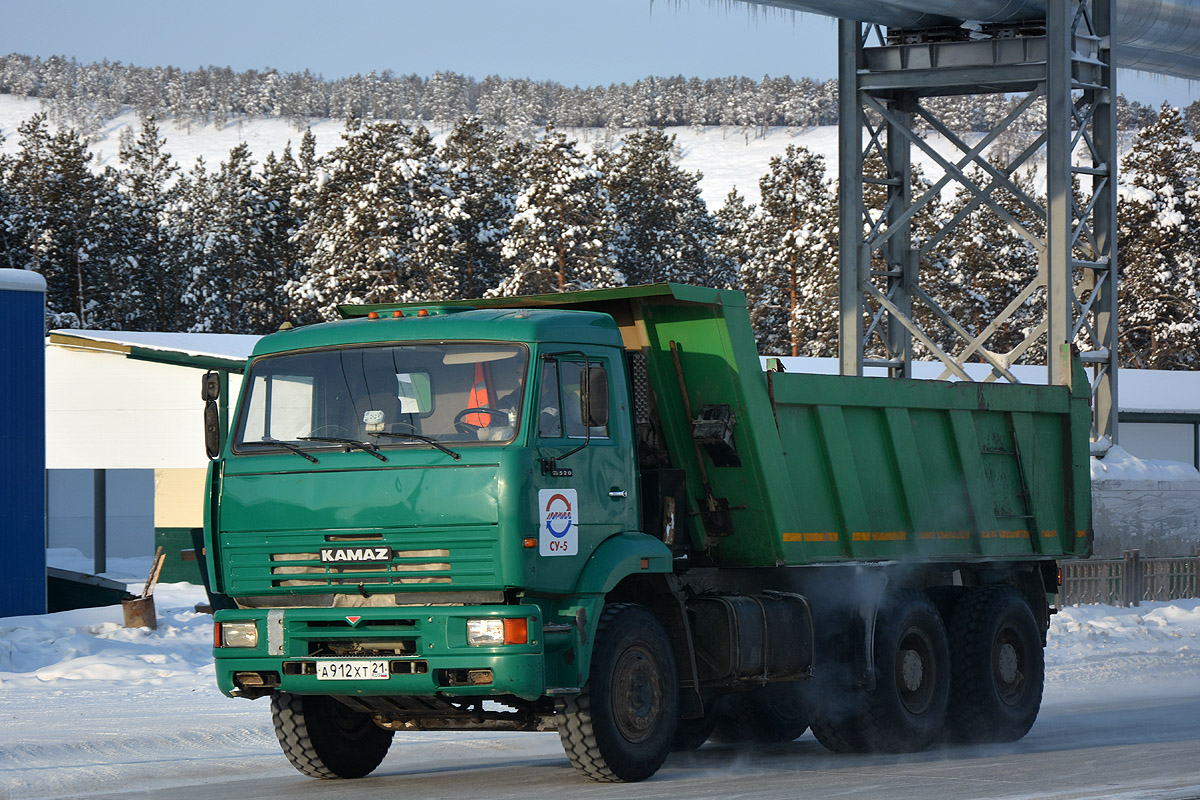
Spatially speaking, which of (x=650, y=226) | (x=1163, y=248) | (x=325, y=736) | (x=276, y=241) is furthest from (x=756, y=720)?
(x=276, y=241)

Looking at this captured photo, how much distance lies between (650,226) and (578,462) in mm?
77312

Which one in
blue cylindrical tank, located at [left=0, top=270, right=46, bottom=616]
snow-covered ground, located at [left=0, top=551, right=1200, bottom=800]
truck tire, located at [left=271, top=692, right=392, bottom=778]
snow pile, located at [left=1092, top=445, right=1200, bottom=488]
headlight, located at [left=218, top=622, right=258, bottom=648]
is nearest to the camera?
headlight, located at [left=218, top=622, right=258, bottom=648]

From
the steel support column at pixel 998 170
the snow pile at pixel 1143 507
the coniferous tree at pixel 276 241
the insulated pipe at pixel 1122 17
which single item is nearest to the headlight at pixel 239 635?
the insulated pipe at pixel 1122 17

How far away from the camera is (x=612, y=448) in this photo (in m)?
9.77

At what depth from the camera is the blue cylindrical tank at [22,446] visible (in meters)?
19.7

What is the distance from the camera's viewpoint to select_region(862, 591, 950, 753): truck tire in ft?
38.7

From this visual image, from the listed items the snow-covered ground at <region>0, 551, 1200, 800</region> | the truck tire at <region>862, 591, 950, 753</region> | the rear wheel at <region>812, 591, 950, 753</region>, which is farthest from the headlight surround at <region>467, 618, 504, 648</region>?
the truck tire at <region>862, 591, 950, 753</region>

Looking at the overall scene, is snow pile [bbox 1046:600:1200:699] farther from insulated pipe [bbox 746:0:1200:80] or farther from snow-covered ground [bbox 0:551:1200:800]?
insulated pipe [bbox 746:0:1200:80]

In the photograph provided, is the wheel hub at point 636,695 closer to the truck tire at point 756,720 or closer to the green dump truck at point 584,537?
the green dump truck at point 584,537

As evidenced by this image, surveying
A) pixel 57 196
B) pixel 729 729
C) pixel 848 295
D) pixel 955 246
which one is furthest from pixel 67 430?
pixel 955 246

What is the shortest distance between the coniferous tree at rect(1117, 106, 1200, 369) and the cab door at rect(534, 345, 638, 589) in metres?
66.6

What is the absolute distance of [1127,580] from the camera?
79.5 feet

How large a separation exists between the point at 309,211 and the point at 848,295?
6499cm

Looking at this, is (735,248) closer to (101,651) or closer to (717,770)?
(101,651)
